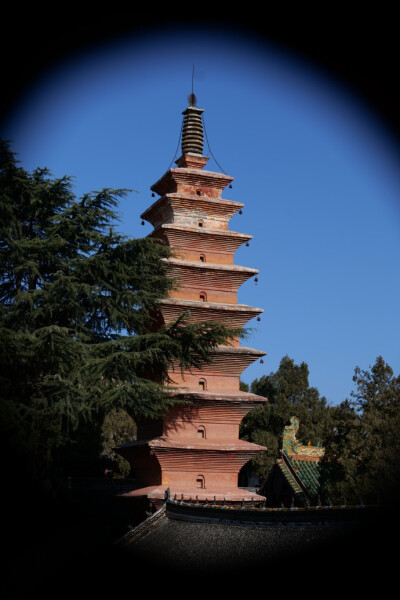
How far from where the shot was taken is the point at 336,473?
73.0ft

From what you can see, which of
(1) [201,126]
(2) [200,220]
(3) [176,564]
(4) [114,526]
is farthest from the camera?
(1) [201,126]

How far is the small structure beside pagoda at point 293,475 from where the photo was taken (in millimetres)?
24312

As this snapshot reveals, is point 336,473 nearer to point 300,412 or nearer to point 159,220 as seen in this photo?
point 159,220

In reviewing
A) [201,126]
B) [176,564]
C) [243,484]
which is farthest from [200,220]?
[243,484]

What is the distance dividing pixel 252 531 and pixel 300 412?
28192 millimetres

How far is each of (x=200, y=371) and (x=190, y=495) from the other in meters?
3.46

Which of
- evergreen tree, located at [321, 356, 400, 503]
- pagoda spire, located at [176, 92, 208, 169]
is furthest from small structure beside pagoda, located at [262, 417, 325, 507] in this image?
pagoda spire, located at [176, 92, 208, 169]

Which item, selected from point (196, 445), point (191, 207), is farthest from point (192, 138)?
point (196, 445)

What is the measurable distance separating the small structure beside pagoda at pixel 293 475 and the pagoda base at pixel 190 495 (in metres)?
3.99

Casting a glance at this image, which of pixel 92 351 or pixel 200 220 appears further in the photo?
pixel 200 220

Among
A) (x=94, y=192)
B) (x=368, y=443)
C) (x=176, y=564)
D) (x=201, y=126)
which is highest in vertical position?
(x=201, y=126)

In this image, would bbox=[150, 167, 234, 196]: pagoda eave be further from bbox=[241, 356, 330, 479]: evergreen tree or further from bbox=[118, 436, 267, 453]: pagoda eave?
bbox=[241, 356, 330, 479]: evergreen tree

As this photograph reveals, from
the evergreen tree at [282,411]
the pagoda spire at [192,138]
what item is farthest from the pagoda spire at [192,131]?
the evergreen tree at [282,411]

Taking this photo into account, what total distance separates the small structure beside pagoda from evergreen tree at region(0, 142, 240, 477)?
641 centimetres
